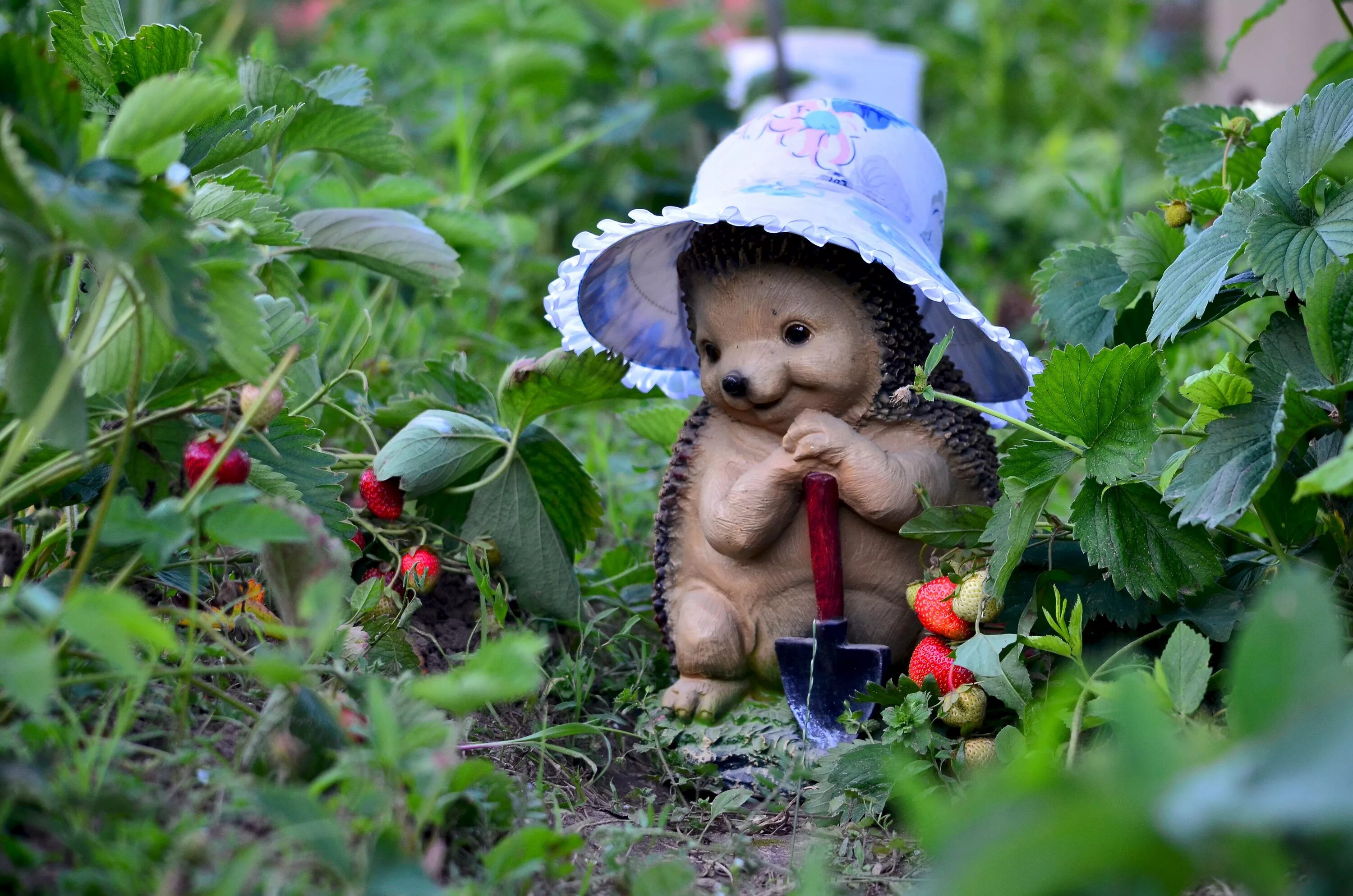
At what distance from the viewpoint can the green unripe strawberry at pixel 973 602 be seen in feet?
4.74

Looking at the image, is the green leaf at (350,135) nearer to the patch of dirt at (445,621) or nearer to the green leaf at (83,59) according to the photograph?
the green leaf at (83,59)

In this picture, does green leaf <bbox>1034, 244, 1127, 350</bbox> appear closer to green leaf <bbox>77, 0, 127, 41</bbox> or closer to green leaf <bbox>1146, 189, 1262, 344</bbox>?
green leaf <bbox>1146, 189, 1262, 344</bbox>

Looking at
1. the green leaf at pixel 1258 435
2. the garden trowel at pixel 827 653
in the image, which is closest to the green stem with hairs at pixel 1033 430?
the green leaf at pixel 1258 435

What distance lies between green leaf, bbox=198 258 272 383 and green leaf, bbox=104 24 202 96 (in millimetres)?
562

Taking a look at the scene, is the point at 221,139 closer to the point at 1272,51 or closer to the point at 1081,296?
the point at 1081,296

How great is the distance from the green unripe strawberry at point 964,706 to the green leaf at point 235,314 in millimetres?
873

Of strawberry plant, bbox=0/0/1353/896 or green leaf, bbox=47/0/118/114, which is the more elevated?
green leaf, bbox=47/0/118/114

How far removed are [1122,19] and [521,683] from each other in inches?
222

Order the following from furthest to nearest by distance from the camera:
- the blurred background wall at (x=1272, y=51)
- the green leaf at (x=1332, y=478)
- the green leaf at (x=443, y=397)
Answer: the blurred background wall at (x=1272, y=51) → the green leaf at (x=443, y=397) → the green leaf at (x=1332, y=478)

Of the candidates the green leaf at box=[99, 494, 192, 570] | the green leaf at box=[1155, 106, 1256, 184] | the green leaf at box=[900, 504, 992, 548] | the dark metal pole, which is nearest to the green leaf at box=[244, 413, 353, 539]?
the green leaf at box=[99, 494, 192, 570]

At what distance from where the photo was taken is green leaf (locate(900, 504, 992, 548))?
150 centimetres

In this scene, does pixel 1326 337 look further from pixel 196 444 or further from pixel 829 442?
pixel 196 444

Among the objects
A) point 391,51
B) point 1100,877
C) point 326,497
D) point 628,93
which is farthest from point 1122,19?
point 1100,877

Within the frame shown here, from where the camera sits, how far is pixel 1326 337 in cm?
128
